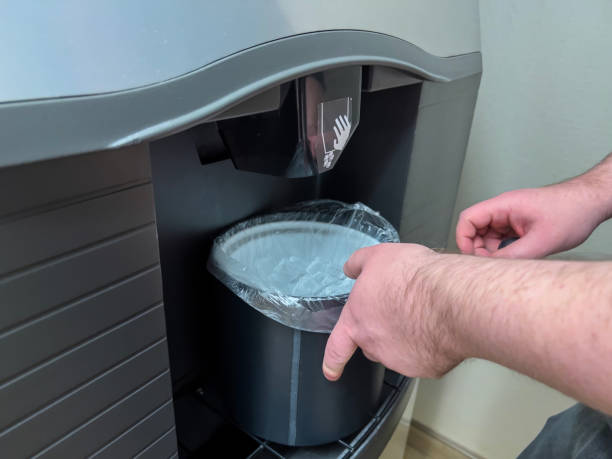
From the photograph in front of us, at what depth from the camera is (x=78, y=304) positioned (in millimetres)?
302

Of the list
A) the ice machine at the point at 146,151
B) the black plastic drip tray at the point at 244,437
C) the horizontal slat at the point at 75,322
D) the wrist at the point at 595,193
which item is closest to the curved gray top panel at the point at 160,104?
the ice machine at the point at 146,151

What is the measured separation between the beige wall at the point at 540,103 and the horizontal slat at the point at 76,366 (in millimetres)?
742

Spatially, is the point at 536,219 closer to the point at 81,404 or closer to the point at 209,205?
the point at 209,205

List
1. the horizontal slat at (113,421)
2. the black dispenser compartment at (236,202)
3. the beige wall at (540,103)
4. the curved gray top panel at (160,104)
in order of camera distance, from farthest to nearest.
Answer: the beige wall at (540,103)
the black dispenser compartment at (236,202)
the horizontal slat at (113,421)
the curved gray top panel at (160,104)

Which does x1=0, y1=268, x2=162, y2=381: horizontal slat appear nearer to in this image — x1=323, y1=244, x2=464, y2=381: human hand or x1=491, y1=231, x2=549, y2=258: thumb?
x1=323, y1=244, x2=464, y2=381: human hand

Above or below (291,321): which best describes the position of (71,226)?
above

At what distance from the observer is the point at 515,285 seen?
0.99 feet

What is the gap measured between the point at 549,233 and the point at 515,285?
0.28 meters

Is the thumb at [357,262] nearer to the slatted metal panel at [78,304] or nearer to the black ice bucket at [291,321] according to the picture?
the black ice bucket at [291,321]

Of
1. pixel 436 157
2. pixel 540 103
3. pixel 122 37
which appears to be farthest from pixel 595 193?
pixel 122 37

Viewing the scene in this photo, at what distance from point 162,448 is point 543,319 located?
0.33 m

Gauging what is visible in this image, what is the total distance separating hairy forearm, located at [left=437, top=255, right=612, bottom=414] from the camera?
0.27 meters

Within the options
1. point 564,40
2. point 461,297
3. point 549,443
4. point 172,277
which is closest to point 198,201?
point 172,277

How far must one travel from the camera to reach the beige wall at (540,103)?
2.49 feet
